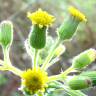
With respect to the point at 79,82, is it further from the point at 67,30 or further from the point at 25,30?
the point at 25,30

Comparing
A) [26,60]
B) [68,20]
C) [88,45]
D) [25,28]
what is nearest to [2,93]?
[26,60]

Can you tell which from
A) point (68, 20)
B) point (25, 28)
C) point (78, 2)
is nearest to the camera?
point (68, 20)

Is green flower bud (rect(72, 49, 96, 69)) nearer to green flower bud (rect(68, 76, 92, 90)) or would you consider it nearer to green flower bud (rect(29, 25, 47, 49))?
green flower bud (rect(68, 76, 92, 90))

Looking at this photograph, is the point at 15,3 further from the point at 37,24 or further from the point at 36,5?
the point at 37,24

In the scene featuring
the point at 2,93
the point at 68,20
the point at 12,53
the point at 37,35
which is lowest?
the point at 37,35

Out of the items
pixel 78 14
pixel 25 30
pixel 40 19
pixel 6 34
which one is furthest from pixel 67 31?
pixel 25 30

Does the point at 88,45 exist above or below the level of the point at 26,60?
above

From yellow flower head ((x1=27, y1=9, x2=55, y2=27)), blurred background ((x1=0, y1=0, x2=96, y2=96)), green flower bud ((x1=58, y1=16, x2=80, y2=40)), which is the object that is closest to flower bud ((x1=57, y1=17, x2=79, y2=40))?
green flower bud ((x1=58, y1=16, x2=80, y2=40))
